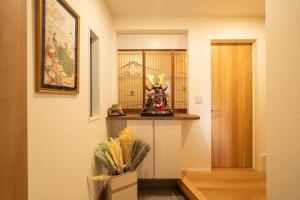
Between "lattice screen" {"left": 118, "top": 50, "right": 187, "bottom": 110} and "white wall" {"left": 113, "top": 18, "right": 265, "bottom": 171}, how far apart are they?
0.21 m

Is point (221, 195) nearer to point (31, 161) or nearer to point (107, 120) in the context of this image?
point (107, 120)

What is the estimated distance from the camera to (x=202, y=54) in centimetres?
292

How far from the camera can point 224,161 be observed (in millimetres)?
3082

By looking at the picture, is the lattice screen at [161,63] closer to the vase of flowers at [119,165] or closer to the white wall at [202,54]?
the white wall at [202,54]

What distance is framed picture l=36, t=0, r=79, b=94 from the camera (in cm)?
109

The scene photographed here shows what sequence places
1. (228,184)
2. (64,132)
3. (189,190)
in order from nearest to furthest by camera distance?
(64,132) → (189,190) → (228,184)

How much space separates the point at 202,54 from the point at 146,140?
141 cm
